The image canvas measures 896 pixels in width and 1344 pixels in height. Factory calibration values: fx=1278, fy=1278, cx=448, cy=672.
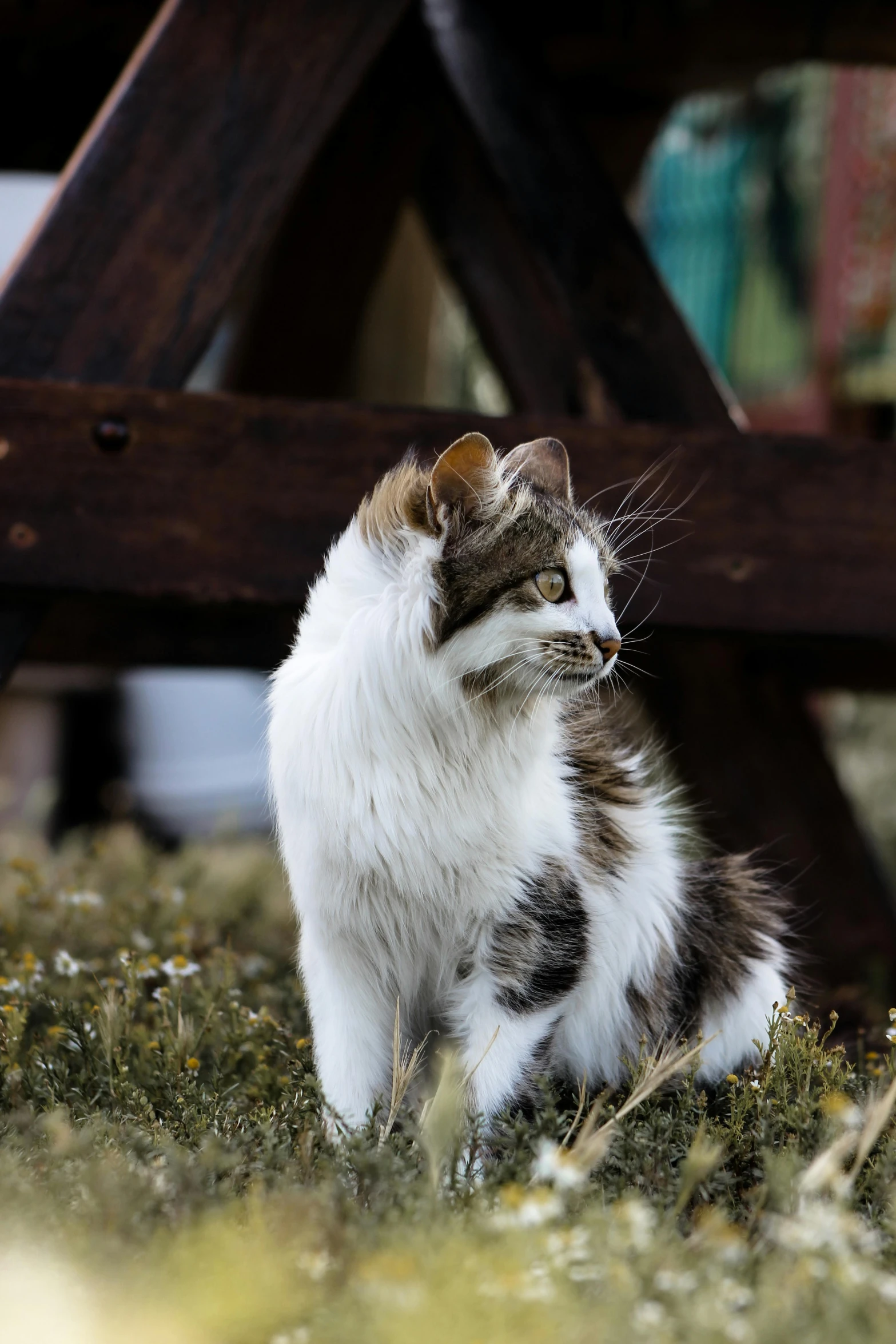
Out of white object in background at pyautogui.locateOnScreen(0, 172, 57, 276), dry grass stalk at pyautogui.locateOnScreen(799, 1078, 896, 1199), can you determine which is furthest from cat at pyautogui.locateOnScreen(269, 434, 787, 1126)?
white object in background at pyautogui.locateOnScreen(0, 172, 57, 276)

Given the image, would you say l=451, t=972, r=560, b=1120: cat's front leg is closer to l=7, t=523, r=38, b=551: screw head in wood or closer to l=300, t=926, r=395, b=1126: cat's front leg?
l=300, t=926, r=395, b=1126: cat's front leg

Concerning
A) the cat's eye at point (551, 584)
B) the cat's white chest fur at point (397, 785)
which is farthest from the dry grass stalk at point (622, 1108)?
the cat's eye at point (551, 584)

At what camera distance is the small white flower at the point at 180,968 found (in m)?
2.97

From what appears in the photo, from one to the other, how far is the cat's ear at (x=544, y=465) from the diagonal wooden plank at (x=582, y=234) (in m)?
0.85

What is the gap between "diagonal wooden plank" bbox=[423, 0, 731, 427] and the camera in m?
3.34

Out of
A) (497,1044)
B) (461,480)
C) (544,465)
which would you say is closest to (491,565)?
(461,480)

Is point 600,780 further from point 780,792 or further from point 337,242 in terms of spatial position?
point 337,242

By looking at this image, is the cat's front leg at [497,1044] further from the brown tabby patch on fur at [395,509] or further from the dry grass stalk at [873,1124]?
the brown tabby patch on fur at [395,509]

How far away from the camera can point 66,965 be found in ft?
9.96

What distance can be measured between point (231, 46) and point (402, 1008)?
7.06ft

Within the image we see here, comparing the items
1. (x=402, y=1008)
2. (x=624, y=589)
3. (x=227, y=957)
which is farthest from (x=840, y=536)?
(x=227, y=957)

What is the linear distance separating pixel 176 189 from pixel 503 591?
4.32 feet

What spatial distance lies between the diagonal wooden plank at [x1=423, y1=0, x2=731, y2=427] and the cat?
0.91 meters

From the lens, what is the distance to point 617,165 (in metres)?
4.47
